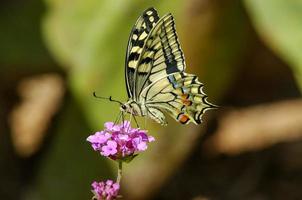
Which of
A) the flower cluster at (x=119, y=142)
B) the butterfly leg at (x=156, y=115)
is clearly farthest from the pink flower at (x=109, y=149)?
the butterfly leg at (x=156, y=115)

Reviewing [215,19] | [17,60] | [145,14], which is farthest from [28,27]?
[145,14]

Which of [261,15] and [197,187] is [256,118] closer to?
[197,187]

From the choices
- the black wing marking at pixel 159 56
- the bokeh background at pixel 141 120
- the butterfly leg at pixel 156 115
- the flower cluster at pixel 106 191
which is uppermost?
the black wing marking at pixel 159 56

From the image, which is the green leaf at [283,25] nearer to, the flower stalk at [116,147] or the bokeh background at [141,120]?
the bokeh background at [141,120]

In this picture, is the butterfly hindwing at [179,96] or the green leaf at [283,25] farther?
the green leaf at [283,25]

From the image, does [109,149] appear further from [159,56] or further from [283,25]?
[283,25]

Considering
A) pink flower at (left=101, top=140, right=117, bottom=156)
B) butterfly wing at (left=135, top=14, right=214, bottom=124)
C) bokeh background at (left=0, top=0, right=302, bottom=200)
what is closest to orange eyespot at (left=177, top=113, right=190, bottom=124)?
butterfly wing at (left=135, top=14, right=214, bottom=124)

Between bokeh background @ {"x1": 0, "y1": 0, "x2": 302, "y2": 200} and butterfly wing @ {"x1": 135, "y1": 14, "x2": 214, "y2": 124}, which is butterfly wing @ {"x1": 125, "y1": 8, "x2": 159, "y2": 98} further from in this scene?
bokeh background @ {"x1": 0, "y1": 0, "x2": 302, "y2": 200}
